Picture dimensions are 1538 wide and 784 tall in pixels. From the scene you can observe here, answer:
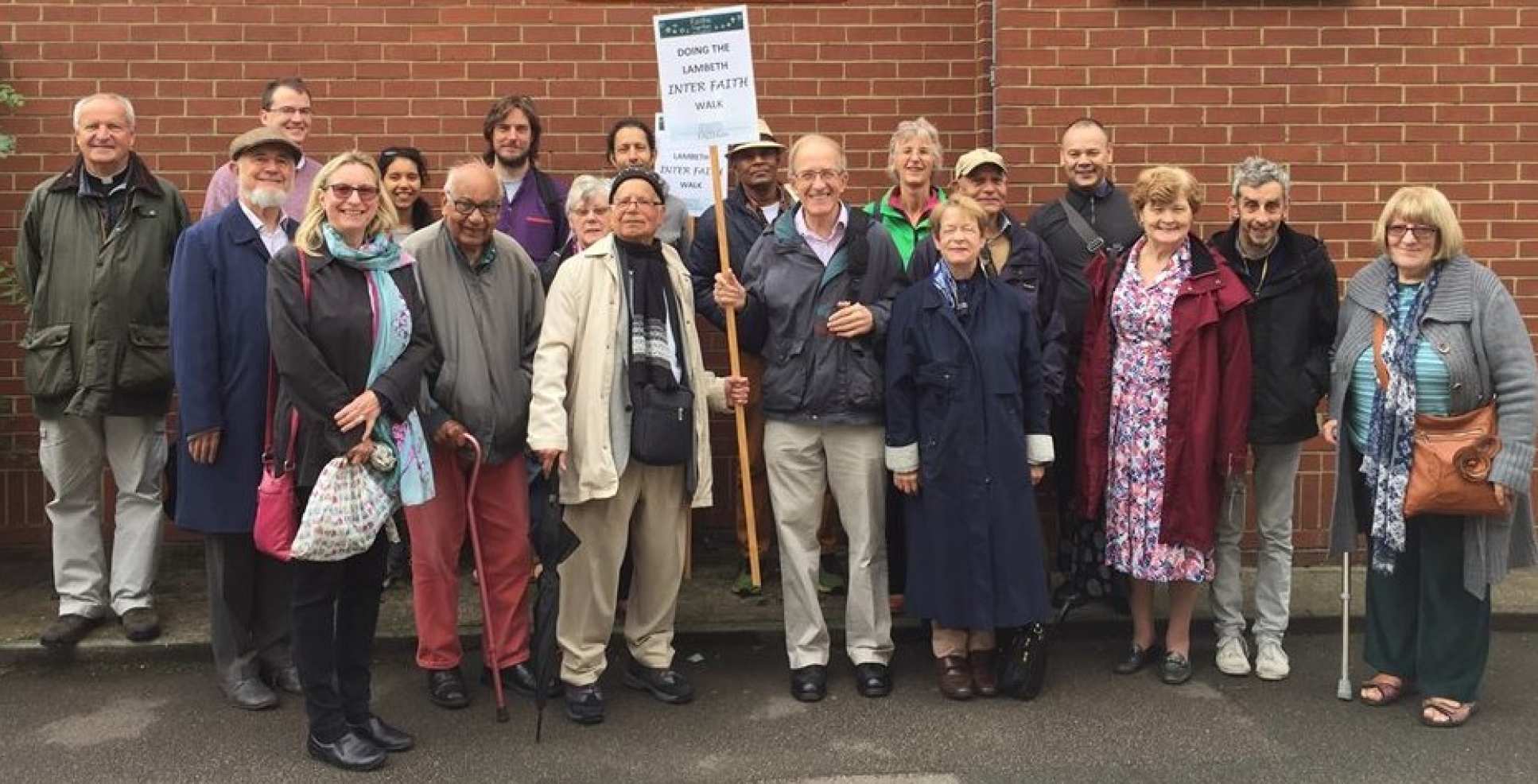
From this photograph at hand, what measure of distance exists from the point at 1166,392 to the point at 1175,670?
3.51 ft

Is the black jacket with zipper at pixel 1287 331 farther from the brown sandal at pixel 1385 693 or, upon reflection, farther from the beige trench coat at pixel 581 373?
the beige trench coat at pixel 581 373

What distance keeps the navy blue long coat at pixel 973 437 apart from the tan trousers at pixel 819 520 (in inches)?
6.7

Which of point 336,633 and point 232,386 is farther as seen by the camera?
point 232,386

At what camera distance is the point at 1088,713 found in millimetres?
4660

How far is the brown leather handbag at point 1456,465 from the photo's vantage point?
438 centimetres

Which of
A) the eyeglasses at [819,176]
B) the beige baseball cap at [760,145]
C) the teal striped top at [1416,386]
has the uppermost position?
the beige baseball cap at [760,145]

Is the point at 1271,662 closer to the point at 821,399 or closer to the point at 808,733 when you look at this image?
the point at 808,733

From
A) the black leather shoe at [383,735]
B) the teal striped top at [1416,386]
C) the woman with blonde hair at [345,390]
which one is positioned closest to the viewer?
the woman with blonde hair at [345,390]

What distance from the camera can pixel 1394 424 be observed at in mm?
4555

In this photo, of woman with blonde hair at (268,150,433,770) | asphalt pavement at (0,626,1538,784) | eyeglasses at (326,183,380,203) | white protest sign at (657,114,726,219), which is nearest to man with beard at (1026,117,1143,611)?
asphalt pavement at (0,626,1538,784)

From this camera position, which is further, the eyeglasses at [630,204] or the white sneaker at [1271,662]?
the white sneaker at [1271,662]

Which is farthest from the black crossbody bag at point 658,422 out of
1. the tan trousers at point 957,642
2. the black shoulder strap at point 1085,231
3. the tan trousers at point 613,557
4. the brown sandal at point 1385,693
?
the brown sandal at point 1385,693

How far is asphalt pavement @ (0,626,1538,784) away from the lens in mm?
4152

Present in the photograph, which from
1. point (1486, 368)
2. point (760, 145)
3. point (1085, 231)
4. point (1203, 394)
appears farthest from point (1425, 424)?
point (760, 145)
